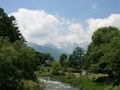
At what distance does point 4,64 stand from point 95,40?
3736cm

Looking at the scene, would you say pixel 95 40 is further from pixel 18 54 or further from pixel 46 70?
pixel 46 70

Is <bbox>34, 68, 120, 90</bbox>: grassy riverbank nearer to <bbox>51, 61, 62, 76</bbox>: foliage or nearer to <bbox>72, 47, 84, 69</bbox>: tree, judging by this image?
<bbox>51, 61, 62, 76</bbox>: foliage

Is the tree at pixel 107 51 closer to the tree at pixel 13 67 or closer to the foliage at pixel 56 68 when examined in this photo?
the tree at pixel 13 67

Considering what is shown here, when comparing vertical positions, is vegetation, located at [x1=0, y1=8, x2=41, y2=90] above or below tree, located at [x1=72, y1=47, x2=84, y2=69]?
below

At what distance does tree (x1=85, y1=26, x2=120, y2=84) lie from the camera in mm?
47531

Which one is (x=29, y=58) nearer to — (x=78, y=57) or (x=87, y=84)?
(x=87, y=84)

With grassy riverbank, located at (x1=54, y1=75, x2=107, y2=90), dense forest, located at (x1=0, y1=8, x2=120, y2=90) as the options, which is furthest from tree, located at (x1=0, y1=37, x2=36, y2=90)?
grassy riverbank, located at (x1=54, y1=75, x2=107, y2=90)

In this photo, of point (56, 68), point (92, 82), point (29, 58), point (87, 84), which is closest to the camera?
point (29, 58)

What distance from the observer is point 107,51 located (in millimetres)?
52375

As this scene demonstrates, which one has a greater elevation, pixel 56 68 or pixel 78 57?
pixel 78 57

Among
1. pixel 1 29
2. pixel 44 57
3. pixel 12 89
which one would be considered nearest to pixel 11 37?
pixel 1 29

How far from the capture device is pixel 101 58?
5222 centimetres

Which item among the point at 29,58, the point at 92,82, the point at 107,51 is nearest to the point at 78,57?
the point at 92,82

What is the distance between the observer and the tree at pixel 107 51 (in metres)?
47.5
